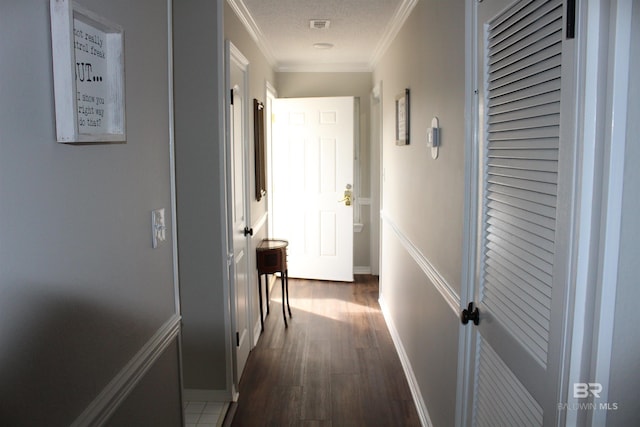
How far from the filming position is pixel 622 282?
92 cm

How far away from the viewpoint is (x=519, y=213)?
4.29ft

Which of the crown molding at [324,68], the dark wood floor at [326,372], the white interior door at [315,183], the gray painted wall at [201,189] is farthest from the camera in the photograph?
the crown molding at [324,68]

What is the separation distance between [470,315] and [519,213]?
20.9 inches

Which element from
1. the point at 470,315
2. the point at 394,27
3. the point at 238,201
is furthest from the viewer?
the point at 394,27

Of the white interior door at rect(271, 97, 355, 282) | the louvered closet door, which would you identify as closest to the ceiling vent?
the white interior door at rect(271, 97, 355, 282)

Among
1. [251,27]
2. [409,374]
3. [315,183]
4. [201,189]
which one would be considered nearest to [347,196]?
[315,183]

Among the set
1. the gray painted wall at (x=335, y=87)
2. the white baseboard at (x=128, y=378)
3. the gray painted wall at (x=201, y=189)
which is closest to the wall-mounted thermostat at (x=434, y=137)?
the gray painted wall at (x=201, y=189)

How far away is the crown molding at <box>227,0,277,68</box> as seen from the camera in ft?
10.5

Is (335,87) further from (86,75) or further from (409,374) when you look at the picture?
(86,75)

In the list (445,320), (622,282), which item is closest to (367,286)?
(445,320)

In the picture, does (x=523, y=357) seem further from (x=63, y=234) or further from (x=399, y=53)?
(x=399, y=53)

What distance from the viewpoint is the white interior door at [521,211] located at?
107 centimetres

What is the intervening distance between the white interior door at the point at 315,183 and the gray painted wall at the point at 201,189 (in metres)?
2.62

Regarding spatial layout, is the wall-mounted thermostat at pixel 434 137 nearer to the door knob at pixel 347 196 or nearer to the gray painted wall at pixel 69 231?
the gray painted wall at pixel 69 231
